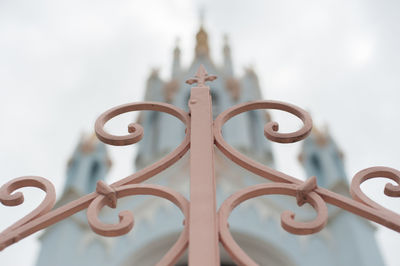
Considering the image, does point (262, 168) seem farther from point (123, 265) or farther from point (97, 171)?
point (97, 171)

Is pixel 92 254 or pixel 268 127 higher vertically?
pixel 268 127

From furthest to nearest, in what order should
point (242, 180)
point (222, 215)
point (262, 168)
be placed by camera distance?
1. point (242, 180)
2. point (262, 168)
3. point (222, 215)

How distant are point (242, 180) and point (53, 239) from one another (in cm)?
Answer: 421

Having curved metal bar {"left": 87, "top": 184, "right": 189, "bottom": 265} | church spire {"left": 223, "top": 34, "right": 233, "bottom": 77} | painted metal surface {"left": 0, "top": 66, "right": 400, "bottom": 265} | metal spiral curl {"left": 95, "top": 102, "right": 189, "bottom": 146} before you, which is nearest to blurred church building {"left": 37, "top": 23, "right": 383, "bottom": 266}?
church spire {"left": 223, "top": 34, "right": 233, "bottom": 77}

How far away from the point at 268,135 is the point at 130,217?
22.7 inches

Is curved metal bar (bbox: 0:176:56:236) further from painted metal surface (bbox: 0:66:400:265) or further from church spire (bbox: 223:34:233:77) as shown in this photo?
church spire (bbox: 223:34:233:77)

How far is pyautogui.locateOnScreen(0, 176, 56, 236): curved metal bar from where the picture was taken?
5.32ft

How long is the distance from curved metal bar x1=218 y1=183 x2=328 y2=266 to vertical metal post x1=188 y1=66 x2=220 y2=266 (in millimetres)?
29

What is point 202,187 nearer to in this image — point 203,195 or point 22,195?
point 203,195

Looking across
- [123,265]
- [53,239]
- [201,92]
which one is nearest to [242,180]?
[123,265]

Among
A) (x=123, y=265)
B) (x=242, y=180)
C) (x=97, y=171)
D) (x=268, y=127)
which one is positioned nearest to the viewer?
(x=268, y=127)

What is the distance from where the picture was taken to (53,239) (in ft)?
36.0

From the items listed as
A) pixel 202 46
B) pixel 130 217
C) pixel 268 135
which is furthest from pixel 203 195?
pixel 202 46

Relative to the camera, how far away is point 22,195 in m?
1.68
